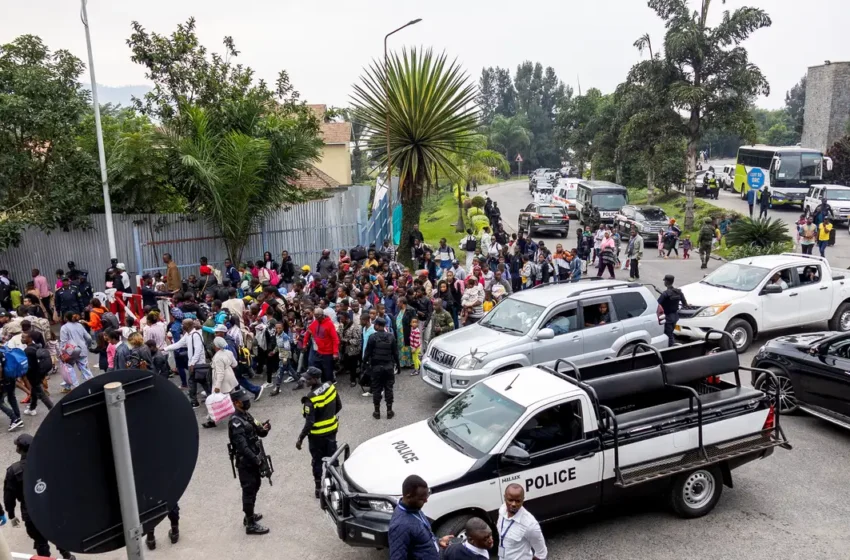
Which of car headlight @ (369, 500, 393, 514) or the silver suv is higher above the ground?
the silver suv

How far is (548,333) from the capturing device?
10.5 meters

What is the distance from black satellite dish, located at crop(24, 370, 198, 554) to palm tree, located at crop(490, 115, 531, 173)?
86.0m

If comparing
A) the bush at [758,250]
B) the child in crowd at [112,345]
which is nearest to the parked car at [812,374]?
the child in crowd at [112,345]

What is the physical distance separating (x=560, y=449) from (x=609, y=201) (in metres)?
25.4

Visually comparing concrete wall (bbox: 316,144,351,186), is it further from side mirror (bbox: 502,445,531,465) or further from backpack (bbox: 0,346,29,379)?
side mirror (bbox: 502,445,531,465)

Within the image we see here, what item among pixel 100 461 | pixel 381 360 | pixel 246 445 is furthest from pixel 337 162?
pixel 100 461

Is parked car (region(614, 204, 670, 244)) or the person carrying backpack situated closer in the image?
the person carrying backpack

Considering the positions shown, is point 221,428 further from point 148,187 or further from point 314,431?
point 148,187

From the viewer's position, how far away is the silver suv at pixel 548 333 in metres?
10.4

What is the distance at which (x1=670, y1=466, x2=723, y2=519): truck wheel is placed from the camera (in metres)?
7.35

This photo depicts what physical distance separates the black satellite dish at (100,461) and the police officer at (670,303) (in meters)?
10.7

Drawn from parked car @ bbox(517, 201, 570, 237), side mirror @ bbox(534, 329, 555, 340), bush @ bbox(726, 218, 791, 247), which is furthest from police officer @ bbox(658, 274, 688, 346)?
parked car @ bbox(517, 201, 570, 237)

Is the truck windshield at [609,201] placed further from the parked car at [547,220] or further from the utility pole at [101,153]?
the utility pole at [101,153]

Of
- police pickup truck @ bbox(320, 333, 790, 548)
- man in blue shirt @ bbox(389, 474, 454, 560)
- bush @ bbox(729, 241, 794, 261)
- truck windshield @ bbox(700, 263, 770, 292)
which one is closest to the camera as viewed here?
man in blue shirt @ bbox(389, 474, 454, 560)
